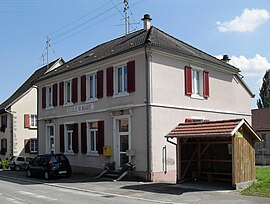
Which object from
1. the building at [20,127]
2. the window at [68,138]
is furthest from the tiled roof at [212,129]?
the building at [20,127]

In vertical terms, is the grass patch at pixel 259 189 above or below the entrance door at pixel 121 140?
below

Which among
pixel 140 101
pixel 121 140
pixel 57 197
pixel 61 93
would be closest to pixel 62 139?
pixel 61 93

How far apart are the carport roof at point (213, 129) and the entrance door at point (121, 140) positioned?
491 centimetres

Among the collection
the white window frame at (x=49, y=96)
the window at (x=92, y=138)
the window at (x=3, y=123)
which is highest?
A: the white window frame at (x=49, y=96)

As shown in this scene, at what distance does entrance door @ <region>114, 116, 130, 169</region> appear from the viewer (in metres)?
23.3

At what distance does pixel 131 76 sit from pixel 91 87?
4854 millimetres

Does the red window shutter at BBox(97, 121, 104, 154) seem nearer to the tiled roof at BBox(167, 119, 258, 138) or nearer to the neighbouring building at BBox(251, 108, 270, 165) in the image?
the tiled roof at BBox(167, 119, 258, 138)

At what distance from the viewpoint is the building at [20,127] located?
43.6 meters

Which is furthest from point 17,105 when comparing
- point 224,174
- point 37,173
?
point 224,174

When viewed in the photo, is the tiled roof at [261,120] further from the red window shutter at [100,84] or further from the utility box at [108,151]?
the utility box at [108,151]

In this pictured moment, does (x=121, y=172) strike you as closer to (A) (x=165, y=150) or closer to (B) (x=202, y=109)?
(A) (x=165, y=150)

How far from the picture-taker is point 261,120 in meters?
43.9

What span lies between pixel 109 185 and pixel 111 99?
6397mm

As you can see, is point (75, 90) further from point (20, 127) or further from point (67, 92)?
point (20, 127)
